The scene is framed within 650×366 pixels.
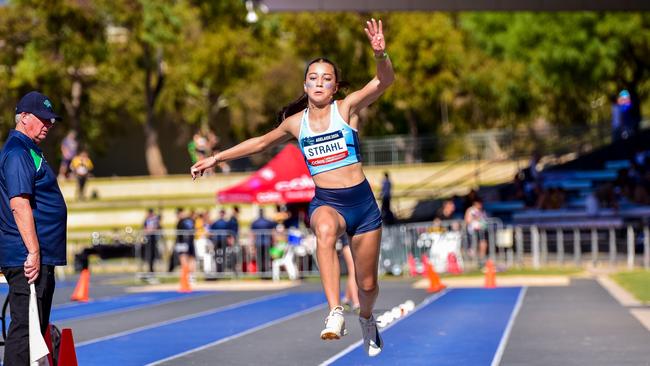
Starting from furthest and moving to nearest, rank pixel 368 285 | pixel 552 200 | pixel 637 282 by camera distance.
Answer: pixel 552 200
pixel 637 282
pixel 368 285

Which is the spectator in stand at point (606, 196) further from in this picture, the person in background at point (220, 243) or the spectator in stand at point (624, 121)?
the spectator in stand at point (624, 121)

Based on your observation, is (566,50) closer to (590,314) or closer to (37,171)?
(590,314)

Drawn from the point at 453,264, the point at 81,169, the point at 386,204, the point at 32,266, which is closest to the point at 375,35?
the point at 32,266

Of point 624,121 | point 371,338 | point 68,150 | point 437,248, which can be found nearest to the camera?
point 371,338

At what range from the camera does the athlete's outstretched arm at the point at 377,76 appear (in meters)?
8.80

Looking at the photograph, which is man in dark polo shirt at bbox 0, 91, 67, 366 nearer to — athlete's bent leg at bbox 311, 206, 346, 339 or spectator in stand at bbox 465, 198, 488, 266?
athlete's bent leg at bbox 311, 206, 346, 339

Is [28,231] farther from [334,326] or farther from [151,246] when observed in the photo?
[151,246]

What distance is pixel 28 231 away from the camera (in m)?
8.66

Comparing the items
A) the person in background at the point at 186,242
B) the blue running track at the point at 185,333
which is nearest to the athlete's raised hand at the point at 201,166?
the blue running track at the point at 185,333

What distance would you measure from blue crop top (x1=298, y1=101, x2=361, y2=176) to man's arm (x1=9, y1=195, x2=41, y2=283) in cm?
198

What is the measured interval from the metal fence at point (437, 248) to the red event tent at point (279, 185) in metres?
1.03

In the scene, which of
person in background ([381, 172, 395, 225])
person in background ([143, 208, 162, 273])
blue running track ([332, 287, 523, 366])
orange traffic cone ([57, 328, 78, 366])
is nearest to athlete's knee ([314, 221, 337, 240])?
orange traffic cone ([57, 328, 78, 366])

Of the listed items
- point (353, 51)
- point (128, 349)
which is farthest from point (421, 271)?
point (353, 51)

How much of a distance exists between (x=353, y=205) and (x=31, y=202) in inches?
A: 88.1
